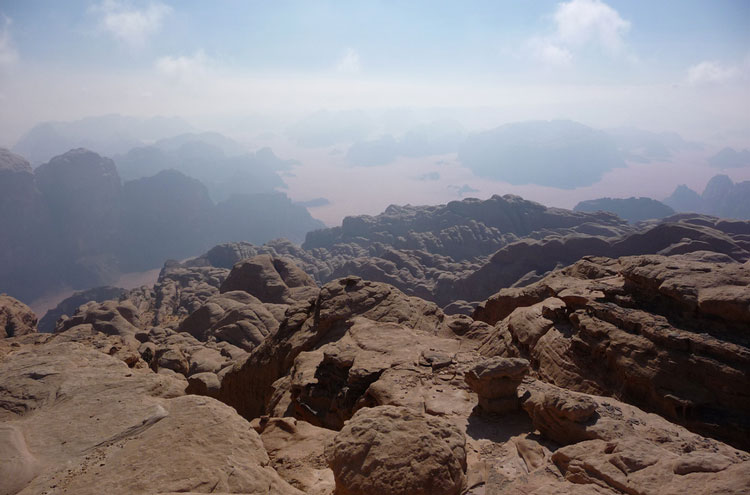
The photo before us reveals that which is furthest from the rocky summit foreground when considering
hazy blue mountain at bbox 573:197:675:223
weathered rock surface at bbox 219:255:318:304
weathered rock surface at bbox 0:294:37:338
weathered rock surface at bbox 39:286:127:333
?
hazy blue mountain at bbox 573:197:675:223

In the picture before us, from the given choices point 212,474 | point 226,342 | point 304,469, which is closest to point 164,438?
point 212,474

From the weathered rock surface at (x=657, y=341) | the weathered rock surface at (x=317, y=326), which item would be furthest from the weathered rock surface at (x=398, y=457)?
the weathered rock surface at (x=317, y=326)

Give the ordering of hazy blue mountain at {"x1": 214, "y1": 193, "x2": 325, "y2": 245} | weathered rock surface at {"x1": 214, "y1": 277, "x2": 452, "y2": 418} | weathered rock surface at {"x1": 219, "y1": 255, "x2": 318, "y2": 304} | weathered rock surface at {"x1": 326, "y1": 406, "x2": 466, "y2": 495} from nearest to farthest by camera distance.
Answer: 1. weathered rock surface at {"x1": 326, "y1": 406, "x2": 466, "y2": 495}
2. weathered rock surface at {"x1": 214, "y1": 277, "x2": 452, "y2": 418}
3. weathered rock surface at {"x1": 219, "y1": 255, "x2": 318, "y2": 304}
4. hazy blue mountain at {"x1": 214, "y1": 193, "x2": 325, "y2": 245}

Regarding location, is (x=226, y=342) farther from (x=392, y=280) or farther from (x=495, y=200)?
(x=495, y=200)

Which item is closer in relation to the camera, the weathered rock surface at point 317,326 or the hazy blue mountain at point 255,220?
the weathered rock surface at point 317,326

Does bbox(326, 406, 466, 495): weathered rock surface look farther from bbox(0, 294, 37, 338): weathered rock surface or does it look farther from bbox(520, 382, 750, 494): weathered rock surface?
bbox(0, 294, 37, 338): weathered rock surface

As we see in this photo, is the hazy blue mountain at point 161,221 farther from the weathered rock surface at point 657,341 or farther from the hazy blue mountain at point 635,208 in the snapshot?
the weathered rock surface at point 657,341

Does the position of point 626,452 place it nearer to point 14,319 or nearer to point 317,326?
point 317,326
